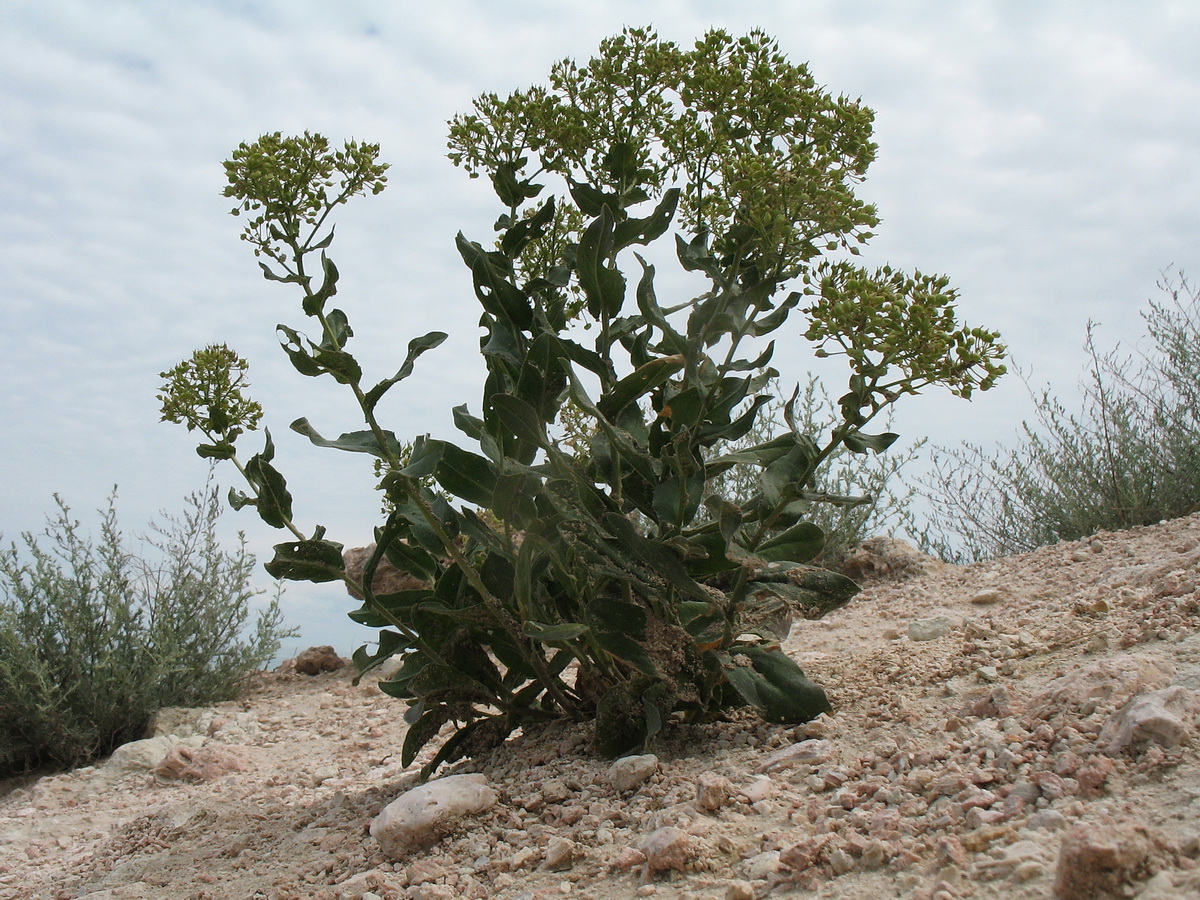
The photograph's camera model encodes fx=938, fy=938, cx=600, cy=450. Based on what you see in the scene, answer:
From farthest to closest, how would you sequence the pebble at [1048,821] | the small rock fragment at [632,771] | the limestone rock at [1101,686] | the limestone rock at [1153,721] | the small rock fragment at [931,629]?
the small rock fragment at [931,629]
the small rock fragment at [632,771]
the limestone rock at [1101,686]
the limestone rock at [1153,721]
the pebble at [1048,821]

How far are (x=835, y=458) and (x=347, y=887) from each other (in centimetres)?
426

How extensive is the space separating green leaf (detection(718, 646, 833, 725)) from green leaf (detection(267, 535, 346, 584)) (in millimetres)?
984

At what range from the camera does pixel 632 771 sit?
2051mm

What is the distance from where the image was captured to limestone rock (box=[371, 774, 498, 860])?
81.5 inches

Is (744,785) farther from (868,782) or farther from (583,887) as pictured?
(583,887)

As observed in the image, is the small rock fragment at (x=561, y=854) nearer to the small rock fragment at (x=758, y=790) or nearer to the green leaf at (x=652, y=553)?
the small rock fragment at (x=758, y=790)

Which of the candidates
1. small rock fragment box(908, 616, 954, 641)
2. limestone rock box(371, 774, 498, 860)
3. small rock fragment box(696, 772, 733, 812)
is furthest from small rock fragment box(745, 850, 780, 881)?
small rock fragment box(908, 616, 954, 641)

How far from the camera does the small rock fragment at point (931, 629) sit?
10.2 feet

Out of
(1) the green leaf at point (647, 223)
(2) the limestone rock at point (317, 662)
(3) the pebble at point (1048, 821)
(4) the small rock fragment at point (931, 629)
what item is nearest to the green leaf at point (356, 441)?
(1) the green leaf at point (647, 223)

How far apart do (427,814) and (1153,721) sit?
1.44 m

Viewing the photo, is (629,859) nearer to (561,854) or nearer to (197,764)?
(561,854)

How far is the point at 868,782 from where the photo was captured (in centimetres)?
173

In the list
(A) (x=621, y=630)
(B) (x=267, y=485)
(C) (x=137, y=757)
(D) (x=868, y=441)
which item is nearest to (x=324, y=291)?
(B) (x=267, y=485)

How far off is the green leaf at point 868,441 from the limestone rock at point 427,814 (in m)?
1.16
